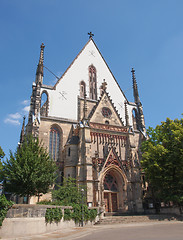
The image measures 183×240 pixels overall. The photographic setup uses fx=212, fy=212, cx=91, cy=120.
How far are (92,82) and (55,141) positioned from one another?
12.7 meters

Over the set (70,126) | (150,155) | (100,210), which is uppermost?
(70,126)

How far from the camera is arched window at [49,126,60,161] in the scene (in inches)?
1104

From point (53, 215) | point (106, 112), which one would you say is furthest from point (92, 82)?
point (53, 215)

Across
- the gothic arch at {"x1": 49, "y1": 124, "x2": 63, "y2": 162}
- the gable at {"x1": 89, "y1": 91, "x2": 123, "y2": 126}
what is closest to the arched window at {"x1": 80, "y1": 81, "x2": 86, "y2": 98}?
the gable at {"x1": 89, "y1": 91, "x2": 123, "y2": 126}

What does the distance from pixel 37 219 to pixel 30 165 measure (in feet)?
20.2

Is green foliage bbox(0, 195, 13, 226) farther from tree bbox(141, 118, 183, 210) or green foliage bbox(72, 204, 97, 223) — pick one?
tree bbox(141, 118, 183, 210)

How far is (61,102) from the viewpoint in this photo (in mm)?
31516

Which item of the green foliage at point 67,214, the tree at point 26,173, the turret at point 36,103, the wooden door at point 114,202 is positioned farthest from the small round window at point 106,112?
the green foliage at point 67,214

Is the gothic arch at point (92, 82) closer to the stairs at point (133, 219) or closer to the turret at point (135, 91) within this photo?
the turret at point (135, 91)

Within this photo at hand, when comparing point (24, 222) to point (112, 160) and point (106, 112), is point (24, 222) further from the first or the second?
point (106, 112)

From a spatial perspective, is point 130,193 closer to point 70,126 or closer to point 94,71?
point 70,126

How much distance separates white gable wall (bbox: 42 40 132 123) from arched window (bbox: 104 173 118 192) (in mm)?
9795

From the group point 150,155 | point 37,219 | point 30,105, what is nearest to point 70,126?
point 30,105

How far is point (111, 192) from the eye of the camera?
2702cm
